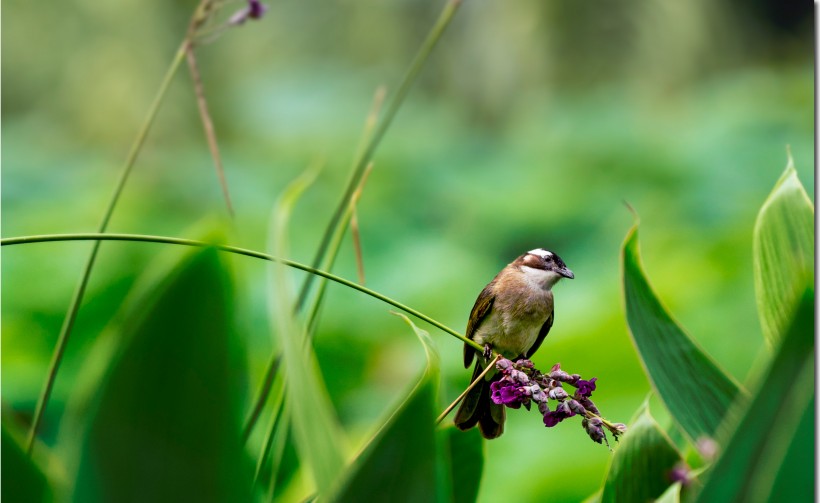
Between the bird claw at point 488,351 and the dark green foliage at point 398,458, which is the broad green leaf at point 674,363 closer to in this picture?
the bird claw at point 488,351

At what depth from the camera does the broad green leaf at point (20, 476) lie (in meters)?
0.28

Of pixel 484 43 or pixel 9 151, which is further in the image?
pixel 484 43

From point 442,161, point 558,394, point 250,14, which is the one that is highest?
point 250,14

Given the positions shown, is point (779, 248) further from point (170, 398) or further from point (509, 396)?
point (170, 398)

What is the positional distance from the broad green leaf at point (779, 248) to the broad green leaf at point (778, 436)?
0.68 feet

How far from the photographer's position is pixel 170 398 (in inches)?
10.2

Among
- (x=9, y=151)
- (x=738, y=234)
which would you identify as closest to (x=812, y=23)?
(x=738, y=234)

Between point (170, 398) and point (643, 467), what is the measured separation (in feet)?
0.81

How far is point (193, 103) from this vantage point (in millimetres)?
941

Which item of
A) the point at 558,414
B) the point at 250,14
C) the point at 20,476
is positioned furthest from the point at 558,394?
the point at 250,14

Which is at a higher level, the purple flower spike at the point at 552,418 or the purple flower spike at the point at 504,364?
the purple flower spike at the point at 504,364

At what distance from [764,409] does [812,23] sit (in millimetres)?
752

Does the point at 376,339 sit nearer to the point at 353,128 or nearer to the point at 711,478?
the point at 353,128

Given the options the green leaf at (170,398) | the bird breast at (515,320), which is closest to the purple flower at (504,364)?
the bird breast at (515,320)
